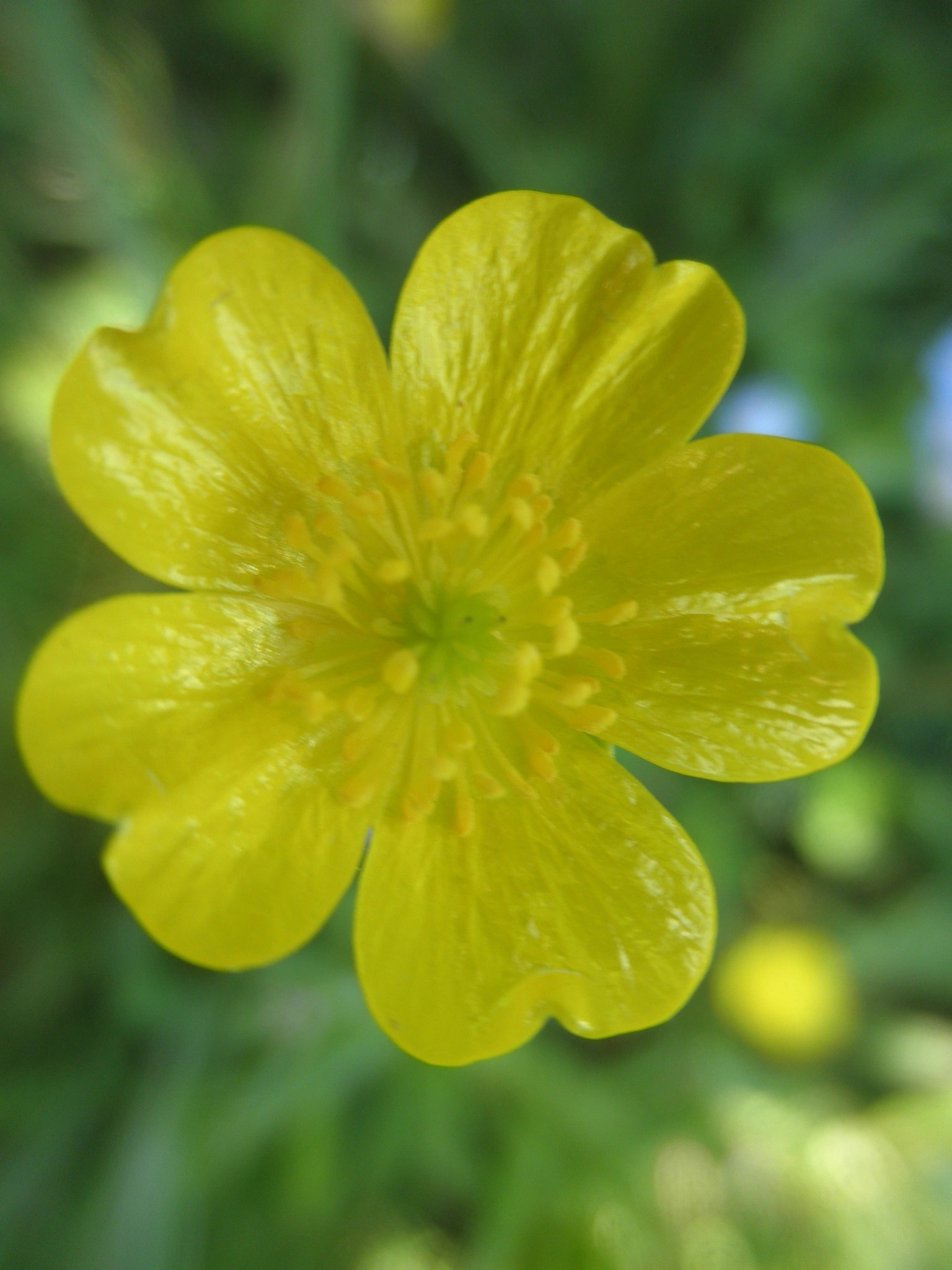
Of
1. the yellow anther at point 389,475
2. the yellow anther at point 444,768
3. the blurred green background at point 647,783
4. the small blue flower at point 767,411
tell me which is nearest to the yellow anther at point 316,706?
the yellow anther at point 444,768

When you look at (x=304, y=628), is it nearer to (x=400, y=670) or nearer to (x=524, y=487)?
(x=400, y=670)

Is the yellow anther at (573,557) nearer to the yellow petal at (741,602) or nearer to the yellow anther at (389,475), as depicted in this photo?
the yellow petal at (741,602)

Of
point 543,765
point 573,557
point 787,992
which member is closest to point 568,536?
point 573,557

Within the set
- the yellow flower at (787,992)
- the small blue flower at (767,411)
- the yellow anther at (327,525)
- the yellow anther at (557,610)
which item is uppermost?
the yellow anther at (327,525)

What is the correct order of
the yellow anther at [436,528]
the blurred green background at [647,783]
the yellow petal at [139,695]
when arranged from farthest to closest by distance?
the blurred green background at [647,783] → the yellow anther at [436,528] → the yellow petal at [139,695]

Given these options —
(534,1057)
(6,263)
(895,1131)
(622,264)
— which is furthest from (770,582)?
(895,1131)

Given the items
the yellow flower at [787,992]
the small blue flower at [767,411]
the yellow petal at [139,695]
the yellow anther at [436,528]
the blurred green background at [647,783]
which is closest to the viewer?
the yellow petal at [139,695]
